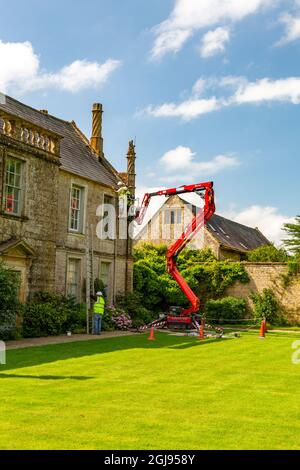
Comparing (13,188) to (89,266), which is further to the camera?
(89,266)

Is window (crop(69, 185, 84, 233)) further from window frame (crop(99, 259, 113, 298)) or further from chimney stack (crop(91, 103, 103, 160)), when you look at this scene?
chimney stack (crop(91, 103, 103, 160))

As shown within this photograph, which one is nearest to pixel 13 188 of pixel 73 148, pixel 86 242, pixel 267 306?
pixel 86 242

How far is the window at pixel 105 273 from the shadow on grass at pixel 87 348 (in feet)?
18.4

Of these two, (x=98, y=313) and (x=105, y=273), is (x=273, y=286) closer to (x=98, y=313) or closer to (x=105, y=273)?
(x=105, y=273)

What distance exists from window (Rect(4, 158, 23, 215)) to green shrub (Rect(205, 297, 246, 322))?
1525cm

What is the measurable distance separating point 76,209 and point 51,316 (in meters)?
5.85

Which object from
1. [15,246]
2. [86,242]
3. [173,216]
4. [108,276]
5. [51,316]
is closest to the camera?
[15,246]

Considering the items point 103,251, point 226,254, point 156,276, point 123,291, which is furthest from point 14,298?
point 226,254

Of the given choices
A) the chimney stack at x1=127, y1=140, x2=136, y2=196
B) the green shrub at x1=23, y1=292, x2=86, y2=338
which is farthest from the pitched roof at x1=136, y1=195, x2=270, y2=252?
the green shrub at x1=23, y1=292, x2=86, y2=338

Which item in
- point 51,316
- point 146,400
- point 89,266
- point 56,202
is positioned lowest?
point 146,400

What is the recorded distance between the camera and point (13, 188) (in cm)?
1877

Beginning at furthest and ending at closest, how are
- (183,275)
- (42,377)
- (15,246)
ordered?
(183,275)
(15,246)
(42,377)

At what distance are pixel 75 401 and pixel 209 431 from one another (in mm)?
2357

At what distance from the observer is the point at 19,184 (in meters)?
19.0
